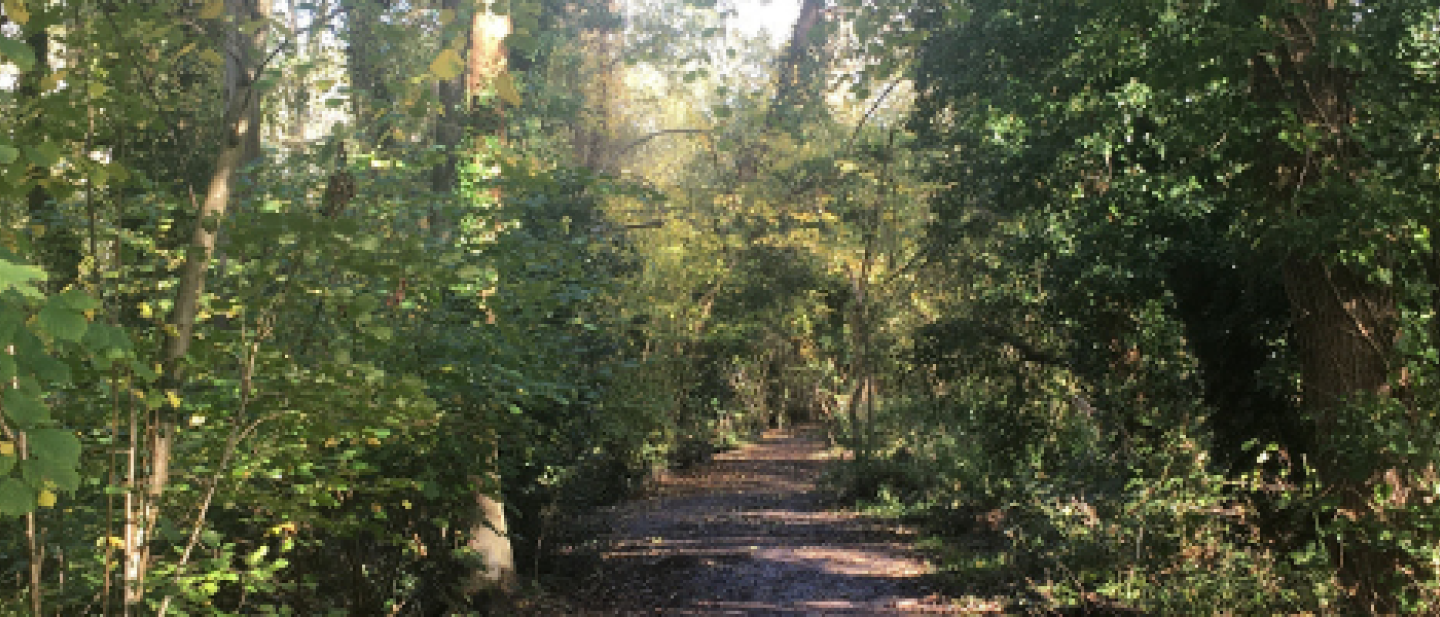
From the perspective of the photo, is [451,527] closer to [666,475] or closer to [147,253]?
[147,253]

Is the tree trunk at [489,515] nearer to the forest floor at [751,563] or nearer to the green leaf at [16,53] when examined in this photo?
the forest floor at [751,563]

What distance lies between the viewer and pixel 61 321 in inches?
70.9

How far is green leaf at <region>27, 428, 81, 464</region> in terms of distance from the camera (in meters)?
1.81

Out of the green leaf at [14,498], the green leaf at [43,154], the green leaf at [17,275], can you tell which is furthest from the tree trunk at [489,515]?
the green leaf at [17,275]

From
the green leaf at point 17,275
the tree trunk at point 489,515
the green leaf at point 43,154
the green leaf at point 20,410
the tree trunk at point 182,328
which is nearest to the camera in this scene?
the green leaf at point 17,275

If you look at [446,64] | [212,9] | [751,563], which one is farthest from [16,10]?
[751,563]

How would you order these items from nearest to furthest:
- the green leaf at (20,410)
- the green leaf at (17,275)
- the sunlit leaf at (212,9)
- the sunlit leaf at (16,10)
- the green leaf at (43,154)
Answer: the green leaf at (17,275) → the green leaf at (20,410) → the green leaf at (43,154) → the sunlit leaf at (16,10) → the sunlit leaf at (212,9)

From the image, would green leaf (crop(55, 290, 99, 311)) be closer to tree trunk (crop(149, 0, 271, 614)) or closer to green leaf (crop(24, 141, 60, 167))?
green leaf (crop(24, 141, 60, 167))

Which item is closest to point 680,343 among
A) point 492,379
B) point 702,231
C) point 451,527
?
point 702,231

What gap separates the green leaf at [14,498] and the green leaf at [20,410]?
164 millimetres

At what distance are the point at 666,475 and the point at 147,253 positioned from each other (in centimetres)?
1563

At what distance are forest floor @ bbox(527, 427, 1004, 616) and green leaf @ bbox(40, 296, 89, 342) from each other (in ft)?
24.9

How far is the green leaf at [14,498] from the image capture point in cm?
183

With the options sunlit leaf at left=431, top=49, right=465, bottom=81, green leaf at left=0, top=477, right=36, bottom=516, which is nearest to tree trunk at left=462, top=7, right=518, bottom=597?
sunlit leaf at left=431, top=49, right=465, bottom=81
